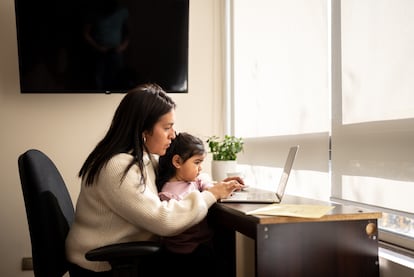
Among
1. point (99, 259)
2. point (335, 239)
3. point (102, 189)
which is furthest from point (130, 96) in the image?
point (335, 239)

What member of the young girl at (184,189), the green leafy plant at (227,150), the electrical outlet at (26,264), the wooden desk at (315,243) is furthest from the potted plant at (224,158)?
the electrical outlet at (26,264)

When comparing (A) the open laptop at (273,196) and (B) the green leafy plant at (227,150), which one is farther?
(B) the green leafy plant at (227,150)

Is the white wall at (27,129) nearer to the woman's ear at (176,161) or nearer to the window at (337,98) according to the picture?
the window at (337,98)

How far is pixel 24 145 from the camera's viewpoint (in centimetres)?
265

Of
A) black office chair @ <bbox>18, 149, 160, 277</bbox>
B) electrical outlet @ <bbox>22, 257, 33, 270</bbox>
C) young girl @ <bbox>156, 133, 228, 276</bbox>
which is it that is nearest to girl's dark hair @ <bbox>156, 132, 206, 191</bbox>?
young girl @ <bbox>156, 133, 228, 276</bbox>

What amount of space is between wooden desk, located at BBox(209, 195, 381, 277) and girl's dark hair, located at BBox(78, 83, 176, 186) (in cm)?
42

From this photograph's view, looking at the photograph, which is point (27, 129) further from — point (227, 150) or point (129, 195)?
point (129, 195)

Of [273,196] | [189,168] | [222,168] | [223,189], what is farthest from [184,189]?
[222,168]

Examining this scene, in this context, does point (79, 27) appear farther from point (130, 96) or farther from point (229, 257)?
point (229, 257)

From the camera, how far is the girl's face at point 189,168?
1.80m

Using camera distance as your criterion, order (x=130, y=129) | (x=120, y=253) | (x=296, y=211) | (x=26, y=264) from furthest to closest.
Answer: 1. (x=26, y=264)
2. (x=130, y=129)
3. (x=296, y=211)
4. (x=120, y=253)

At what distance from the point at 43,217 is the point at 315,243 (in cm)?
81

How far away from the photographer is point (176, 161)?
1.82 m

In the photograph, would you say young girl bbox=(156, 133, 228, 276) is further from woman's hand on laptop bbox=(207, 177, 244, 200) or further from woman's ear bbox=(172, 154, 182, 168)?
woman's hand on laptop bbox=(207, 177, 244, 200)
